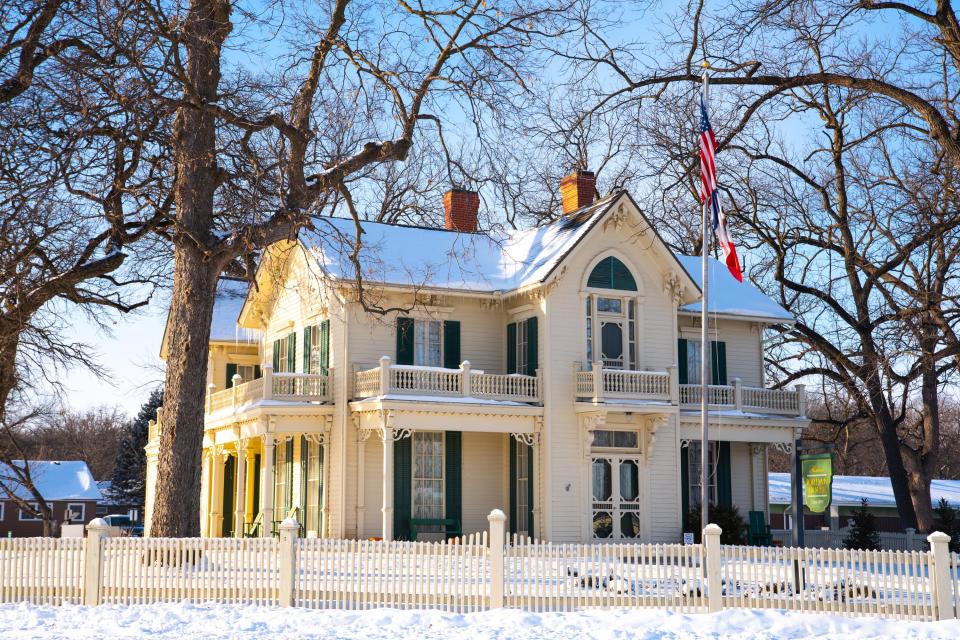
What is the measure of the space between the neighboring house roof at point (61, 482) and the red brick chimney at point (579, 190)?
153 feet

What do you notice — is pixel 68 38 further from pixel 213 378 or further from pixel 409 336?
pixel 213 378

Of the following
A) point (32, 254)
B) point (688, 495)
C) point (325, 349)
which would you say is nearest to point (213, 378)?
point (325, 349)

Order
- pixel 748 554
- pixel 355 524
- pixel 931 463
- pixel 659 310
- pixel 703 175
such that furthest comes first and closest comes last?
pixel 931 463, pixel 659 310, pixel 355 524, pixel 703 175, pixel 748 554

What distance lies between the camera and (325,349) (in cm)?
2566

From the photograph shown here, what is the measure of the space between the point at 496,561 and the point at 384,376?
31.2ft

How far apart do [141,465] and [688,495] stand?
140 feet

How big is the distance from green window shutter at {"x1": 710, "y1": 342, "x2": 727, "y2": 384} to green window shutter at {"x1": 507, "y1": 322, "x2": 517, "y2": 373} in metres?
5.59

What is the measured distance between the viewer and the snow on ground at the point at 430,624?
496 inches

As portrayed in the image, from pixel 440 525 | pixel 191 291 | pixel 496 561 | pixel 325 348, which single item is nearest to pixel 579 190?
pixel 325 348

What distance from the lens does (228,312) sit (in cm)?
3222

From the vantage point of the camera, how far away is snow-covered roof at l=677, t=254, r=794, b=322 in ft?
92.9

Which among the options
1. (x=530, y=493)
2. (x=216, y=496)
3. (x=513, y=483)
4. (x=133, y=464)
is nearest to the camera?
(x=530, y=493)

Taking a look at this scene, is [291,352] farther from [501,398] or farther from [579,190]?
[579,190]

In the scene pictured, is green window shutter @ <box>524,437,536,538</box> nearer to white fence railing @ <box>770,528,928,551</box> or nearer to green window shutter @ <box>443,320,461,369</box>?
green window shutter @ <box>443,320,461,369</box>
